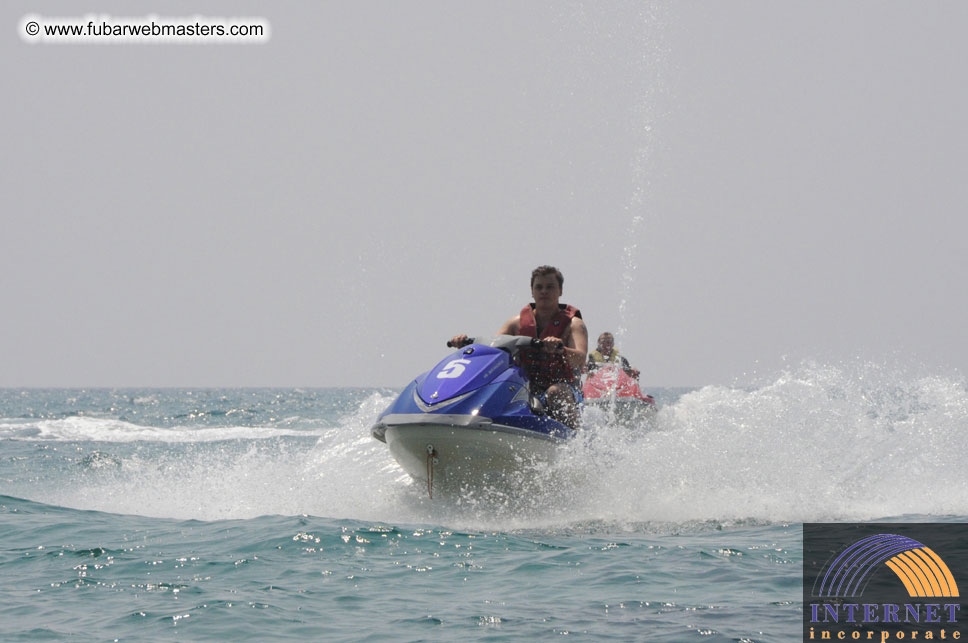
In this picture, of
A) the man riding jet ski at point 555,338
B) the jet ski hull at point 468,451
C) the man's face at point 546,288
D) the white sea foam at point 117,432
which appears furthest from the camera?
the white sea foam at point 117,432

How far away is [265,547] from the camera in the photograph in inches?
226

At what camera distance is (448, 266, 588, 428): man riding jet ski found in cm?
724

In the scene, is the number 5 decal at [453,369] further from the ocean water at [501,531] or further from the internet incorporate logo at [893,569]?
the internet incorporate logo at [893,569]

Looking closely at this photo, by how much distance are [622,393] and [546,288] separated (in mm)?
3630

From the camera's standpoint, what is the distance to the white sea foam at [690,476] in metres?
6.95

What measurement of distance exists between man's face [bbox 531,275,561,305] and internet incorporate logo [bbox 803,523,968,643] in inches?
99.5

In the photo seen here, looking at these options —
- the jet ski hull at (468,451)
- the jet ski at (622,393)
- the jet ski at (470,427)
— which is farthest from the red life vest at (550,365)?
the jet ski at (622,393)

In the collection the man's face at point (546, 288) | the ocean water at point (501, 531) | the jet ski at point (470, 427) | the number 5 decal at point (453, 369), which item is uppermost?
the man's face at point (546, 288)

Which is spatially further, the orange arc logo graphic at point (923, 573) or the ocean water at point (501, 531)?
the orange arc logo graphic at point (923, 573)

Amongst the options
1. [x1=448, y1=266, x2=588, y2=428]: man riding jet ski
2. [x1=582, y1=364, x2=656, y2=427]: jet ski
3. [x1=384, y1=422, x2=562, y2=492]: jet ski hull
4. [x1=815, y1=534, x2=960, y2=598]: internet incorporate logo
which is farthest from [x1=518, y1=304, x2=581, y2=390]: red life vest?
[x1=582, y1=364, x2=656, y2=427]: jet ski

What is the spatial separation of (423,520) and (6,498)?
3.95 m

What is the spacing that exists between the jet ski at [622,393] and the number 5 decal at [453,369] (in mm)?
3324

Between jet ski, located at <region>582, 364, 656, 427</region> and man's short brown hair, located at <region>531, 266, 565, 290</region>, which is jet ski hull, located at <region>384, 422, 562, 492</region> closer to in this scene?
man's short brown hair, located at <region>531, 266, 565, 290</region>

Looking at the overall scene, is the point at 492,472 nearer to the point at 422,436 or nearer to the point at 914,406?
the point at 422,436
